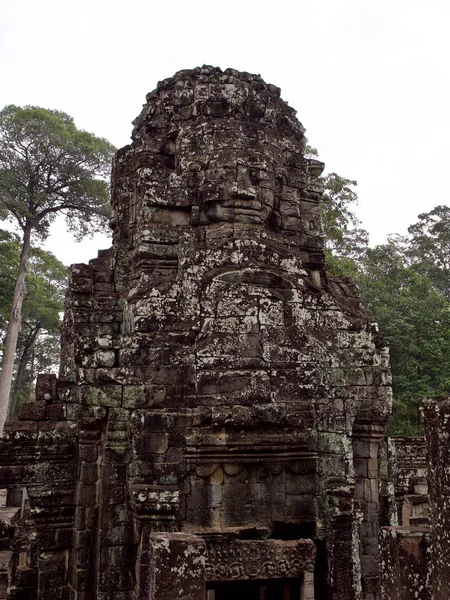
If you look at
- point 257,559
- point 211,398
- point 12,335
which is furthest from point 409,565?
point 12,335

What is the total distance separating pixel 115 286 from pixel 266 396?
2173 millimetres

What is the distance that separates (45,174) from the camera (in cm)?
2069

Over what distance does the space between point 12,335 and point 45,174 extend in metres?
5.86

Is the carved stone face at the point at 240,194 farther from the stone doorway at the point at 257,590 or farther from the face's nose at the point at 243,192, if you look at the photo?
the stone doorway at the point at 257,590

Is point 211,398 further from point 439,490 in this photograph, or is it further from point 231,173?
point 439,490

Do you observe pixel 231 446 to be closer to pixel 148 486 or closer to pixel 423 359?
pixel 148 486

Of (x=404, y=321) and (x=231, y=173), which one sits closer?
(x=231, y=173)

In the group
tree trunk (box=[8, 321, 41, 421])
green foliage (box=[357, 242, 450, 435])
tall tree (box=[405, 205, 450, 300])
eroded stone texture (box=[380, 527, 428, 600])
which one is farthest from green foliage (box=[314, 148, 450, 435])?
tree trunk (box=[8, 321, 41, 421])

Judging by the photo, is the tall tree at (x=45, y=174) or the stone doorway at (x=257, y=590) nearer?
the stone doorway at (x=257, y=590)

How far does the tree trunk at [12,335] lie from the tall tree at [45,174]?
34 millimetres

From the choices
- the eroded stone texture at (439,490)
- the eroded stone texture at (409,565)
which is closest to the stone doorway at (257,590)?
the eroded stone texture at (409,565)

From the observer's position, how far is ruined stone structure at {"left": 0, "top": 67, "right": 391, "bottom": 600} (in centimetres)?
526

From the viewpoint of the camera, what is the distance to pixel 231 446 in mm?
5285

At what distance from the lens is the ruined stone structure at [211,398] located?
207 inches
